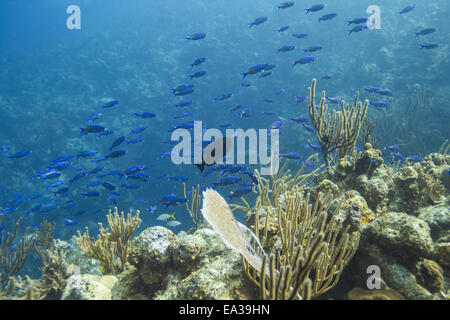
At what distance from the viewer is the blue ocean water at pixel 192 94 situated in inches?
542

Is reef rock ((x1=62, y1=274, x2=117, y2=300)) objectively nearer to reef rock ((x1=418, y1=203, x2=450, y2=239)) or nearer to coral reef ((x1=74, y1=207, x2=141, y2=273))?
coral reef ((x1=74, y1=207, x2=141, y2=273))

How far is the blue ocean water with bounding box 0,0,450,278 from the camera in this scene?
13.8 metres

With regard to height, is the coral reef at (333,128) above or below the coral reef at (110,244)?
above

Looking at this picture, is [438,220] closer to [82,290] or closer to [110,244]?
[82,290]

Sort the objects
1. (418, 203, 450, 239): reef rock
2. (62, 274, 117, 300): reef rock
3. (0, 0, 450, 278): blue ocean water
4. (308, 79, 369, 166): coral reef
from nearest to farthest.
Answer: (62, 274, 117, 300): reef rock, (418, 203, 450, 239): reef rock, (308, 79, 369, 166): coral reef, (0, 0, 450, 278): blue ocean water

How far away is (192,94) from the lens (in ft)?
67.3

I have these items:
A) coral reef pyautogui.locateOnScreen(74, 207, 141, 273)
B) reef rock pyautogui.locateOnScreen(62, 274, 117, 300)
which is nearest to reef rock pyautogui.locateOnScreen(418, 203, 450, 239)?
reef rock pyautogui.locateOnScreen(62, 274, 117, 300)

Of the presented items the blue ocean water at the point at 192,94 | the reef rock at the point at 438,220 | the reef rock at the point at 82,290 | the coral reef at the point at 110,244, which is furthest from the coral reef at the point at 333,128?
the blue ocean water at the point at 192,94

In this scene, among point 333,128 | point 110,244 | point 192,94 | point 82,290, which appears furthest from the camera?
point 192,94

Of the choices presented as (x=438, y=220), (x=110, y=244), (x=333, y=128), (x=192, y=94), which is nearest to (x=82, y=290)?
(x=110, y=244)

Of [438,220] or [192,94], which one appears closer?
[438,220]

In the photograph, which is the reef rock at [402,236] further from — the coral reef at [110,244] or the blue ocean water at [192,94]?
the blue ocean water at [192,94]

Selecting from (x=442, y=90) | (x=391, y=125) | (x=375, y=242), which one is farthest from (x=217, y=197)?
(x=442, y=90)

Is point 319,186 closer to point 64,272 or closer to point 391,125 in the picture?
point 64,272
